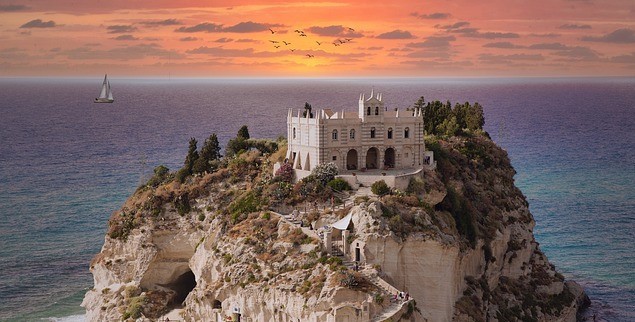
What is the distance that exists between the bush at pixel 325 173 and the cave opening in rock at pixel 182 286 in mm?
17570

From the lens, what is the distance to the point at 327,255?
71000 mm

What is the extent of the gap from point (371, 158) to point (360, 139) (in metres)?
2.79

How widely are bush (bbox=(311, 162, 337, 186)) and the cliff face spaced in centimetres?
177

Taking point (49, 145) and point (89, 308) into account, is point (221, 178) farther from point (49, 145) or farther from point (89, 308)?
point (49, 145)

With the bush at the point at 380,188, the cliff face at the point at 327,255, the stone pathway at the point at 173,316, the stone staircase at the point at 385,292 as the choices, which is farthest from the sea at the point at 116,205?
the stone staircase at the point at 385,292

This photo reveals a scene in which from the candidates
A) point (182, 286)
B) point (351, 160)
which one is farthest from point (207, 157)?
point (351, 160)

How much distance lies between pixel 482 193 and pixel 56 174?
8053 cm

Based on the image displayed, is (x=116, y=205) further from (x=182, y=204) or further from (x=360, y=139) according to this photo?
(x=360, y=139)

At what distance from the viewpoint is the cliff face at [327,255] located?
7025cm

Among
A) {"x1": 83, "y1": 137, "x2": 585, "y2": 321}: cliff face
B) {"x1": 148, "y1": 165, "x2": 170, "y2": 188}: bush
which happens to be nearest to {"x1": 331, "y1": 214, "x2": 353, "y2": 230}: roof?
{"x1": 83, "y1": 137, "x2": 585, "y2": 321}: cliff face

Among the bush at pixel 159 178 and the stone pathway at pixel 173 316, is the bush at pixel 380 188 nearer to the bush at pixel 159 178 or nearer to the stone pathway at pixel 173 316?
the stone pathway at pixel 173 316

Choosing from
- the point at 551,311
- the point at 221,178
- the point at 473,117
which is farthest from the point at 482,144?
the point at 221,178

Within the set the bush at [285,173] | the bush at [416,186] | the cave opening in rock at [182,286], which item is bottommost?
the cave opening in rock at [182,286]

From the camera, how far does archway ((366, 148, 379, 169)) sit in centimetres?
8706
